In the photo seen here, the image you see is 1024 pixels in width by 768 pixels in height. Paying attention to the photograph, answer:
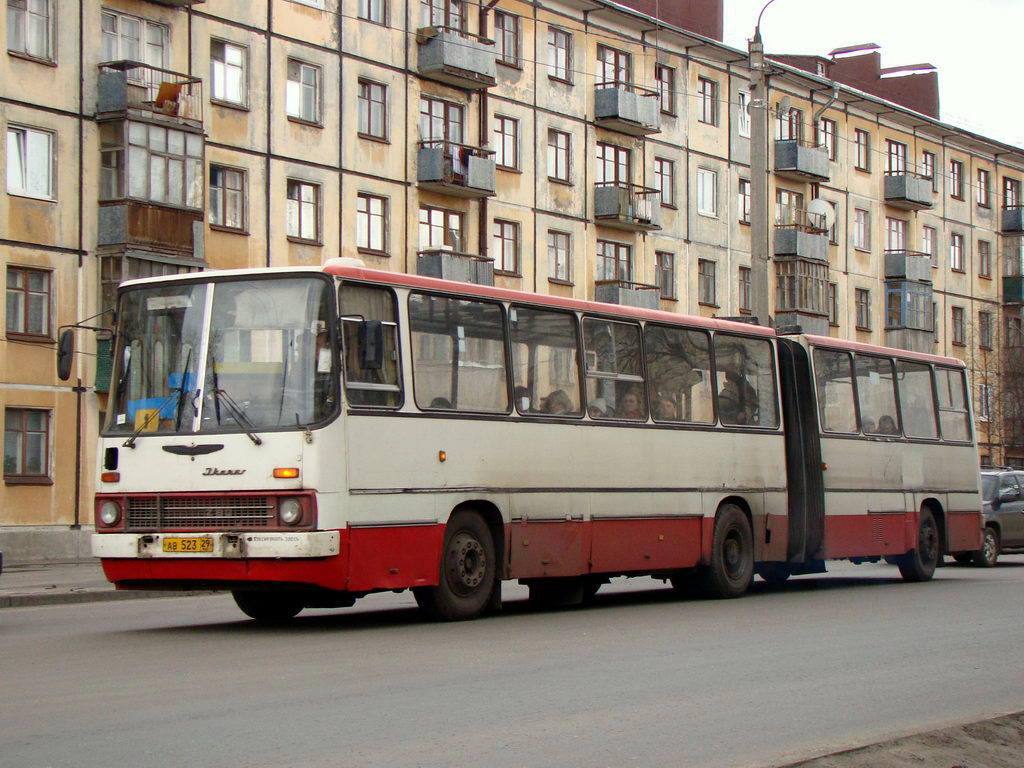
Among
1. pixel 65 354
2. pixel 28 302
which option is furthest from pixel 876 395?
pixel 28 302

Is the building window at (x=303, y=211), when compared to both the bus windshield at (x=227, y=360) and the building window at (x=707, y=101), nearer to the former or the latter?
the building window at (x=707, y=101)

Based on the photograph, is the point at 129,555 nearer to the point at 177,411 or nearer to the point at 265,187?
the point at 177,411

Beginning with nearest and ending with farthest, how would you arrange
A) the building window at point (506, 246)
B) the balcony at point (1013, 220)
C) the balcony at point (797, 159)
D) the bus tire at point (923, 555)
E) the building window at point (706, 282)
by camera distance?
1. the bus tire at point (923, 555)
2. the building window at point (506, 246)
3. the building window at point (706, 282)
4. the balcony at point (797, 159)
5. the balcony at point (1013, 220)

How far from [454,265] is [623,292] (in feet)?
27.2

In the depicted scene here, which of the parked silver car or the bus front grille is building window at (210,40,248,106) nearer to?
the parked silver car

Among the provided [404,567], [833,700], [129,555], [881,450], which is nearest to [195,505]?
[129,555]

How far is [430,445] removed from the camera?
15.1 metres

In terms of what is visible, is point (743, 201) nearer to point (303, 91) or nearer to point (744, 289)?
point (744, 289)

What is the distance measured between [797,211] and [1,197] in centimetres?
3358

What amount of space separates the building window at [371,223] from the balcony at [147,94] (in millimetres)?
6124

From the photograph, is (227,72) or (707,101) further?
(707,101)

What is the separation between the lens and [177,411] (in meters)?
14.5

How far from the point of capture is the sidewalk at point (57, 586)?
65.5ft

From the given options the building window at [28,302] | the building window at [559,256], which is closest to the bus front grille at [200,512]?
the building window at [28,302]
